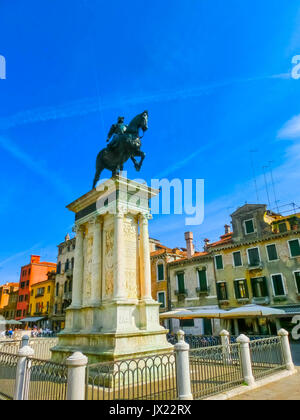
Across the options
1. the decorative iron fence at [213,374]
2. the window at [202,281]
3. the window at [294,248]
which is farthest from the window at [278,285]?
the decorative iron fence at [213,374]

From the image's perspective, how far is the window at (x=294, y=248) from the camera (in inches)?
875

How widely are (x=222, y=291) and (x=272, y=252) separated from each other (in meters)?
5.77

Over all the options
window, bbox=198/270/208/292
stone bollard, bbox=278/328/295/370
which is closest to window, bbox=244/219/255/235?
window, bbox=198/270/208/292

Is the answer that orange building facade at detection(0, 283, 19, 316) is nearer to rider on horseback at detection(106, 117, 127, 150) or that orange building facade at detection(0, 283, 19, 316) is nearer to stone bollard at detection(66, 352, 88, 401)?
rider on horseback at detection(106, 117, 127, 150)

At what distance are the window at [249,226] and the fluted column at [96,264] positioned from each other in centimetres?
1890

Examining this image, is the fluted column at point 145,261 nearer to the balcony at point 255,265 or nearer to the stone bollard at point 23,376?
the stone bollard at point 23,376

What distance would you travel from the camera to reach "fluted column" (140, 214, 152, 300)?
31.7 ft

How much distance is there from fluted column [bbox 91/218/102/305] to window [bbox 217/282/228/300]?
18.8 meters

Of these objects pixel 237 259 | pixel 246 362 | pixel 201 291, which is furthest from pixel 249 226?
pixel 246 362

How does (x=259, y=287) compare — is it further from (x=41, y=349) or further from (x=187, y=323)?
(x=41, y=349)

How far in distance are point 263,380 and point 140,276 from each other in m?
4.62

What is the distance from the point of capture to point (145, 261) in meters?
9.99

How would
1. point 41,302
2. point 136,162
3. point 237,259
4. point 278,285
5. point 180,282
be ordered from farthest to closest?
point 41,302 < point 180,282 < point 237,259 < point 278,285 < point 136,162
